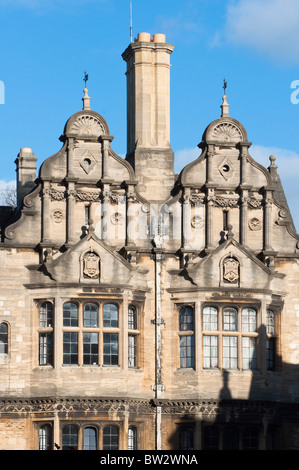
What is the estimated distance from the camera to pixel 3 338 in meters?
66.5

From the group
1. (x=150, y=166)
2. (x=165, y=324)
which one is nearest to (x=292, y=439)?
(x=165, y=324)

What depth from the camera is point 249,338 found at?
223ft

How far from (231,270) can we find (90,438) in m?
8.32

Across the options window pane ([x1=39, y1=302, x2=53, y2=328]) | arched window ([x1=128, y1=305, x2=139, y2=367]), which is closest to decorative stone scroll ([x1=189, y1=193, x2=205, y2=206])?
arched window ([x1=128, y1=305, x2=139, y2=367])

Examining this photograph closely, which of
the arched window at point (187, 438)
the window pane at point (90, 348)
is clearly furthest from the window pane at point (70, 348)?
the arched window at point (187, 438)

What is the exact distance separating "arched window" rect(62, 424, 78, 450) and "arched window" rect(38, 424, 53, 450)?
52 cm

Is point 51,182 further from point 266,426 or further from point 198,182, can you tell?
point 266,426

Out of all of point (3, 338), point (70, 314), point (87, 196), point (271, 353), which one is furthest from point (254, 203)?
point (3, 338)

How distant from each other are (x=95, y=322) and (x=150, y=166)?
6885 mm

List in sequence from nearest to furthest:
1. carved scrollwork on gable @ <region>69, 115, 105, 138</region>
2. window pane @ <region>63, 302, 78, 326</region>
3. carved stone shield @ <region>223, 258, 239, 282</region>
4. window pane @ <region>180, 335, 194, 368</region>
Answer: window pane @ <region>63, 302, 78, 326</region> → window pane @ <region>180, 335, 194, 368</region> → carved stone shield @ <region>223, 258, 239, 282</region> → carved scrollwork on gable @ <region>69, 115, 105, 138</region>

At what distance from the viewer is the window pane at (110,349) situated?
6669cm

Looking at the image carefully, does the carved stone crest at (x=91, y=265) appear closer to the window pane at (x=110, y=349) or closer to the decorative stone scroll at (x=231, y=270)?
the window pane at (x=110, y=349)

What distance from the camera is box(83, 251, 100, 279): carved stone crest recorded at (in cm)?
6688

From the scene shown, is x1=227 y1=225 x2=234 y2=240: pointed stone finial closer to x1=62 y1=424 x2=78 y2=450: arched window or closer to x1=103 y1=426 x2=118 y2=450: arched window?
x1=103 y1=426 x2=118 y2=450: arched window
